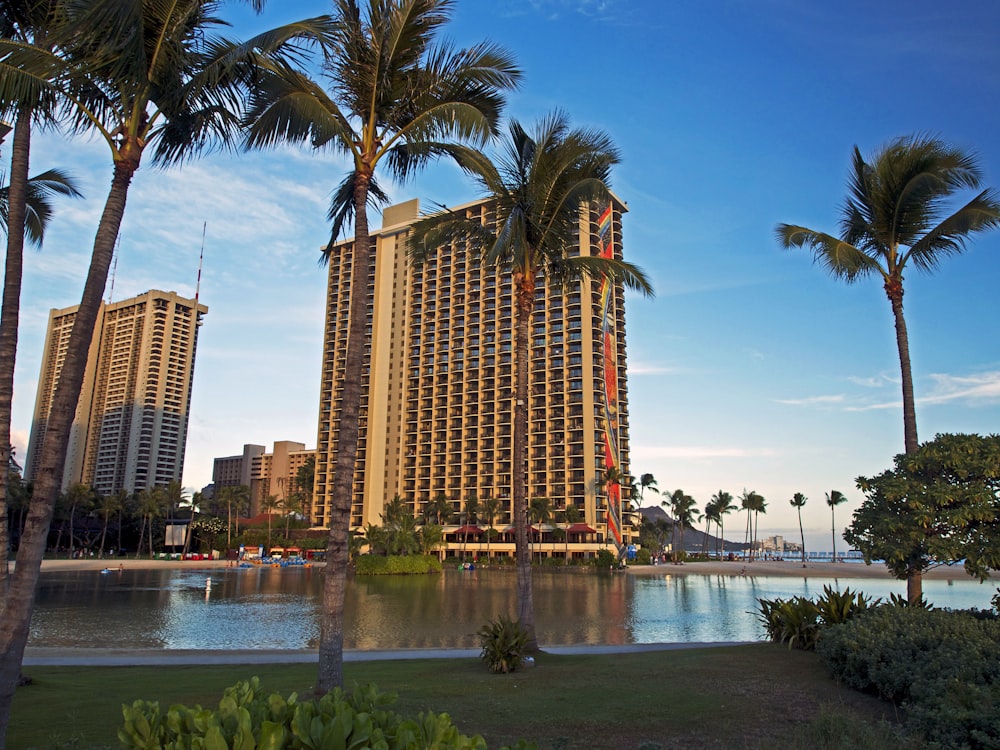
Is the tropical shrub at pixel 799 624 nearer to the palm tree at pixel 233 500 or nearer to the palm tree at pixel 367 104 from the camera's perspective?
the palm tree at pixel 367 104

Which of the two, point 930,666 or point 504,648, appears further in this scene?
point 504,648

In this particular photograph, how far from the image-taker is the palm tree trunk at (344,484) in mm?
9914

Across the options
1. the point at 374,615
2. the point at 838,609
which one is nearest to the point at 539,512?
the point at 374,615

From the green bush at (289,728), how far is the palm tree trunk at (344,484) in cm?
570

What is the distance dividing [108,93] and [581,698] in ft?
35.3

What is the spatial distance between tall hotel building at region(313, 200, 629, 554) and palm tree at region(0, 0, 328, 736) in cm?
9647

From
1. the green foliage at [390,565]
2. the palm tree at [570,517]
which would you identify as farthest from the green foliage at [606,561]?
the green foliage at [390,565]

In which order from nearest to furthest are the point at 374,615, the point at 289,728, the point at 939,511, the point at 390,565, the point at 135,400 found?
1. the point at 289,728
2. the point at 939,511
3. the point at 374,615
4. the point at 390,565
5. the point at 135,400

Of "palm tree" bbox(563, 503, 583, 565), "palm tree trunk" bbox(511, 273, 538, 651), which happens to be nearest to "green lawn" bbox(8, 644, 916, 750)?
"palm tree trunk" bbox(511, 273, 538, 651)

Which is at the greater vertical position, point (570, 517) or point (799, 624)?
point (570, 517)

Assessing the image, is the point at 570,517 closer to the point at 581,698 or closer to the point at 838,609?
the point at 838,609

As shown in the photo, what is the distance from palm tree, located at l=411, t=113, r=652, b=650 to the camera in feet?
52.9

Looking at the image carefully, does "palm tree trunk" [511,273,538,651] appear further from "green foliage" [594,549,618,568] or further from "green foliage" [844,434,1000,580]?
"green foliage" [594,549,618,568]

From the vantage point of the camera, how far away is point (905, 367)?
1755cm
